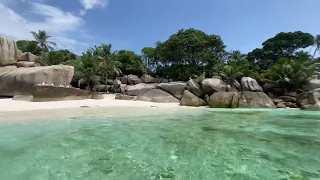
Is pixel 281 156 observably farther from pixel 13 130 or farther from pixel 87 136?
pixel 13 130

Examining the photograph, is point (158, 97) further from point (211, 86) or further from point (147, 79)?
point (147, 79)

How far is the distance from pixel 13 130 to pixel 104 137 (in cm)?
292

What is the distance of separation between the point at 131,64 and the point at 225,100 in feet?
82.0

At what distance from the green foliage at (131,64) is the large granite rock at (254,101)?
21977 mm

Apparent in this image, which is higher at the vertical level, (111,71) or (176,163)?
(111,71)

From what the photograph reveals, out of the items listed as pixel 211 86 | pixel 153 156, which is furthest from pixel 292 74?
pixel 153 156

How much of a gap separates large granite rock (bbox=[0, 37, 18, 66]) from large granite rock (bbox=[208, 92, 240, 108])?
19952 millimetres

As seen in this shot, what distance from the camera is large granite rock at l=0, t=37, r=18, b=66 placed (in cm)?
2175

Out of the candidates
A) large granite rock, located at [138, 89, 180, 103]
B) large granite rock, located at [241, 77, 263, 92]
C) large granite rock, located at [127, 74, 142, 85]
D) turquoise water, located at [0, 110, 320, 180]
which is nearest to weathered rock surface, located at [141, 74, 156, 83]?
large granite rock, located at [127, 74, 142, 85]

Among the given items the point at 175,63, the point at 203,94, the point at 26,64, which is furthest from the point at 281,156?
the point at 175,63

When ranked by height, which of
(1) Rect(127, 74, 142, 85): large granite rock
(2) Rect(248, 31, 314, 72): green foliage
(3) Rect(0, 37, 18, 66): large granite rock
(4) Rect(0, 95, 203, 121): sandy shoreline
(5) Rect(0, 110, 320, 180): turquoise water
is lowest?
(4) Rect(0, 95, 203, 121): sandy shoreline

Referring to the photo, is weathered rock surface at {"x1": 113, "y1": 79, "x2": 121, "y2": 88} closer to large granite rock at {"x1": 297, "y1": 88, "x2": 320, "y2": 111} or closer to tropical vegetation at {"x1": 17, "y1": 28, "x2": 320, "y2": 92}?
tropical vegetation at {"x1": 17, "y1": 28, "x2": 320, "y2": 92}

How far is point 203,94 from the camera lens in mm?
22016

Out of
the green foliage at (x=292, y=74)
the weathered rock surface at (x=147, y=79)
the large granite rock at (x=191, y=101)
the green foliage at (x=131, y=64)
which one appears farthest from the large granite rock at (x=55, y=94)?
the green foliage at (x=131, y=64)
